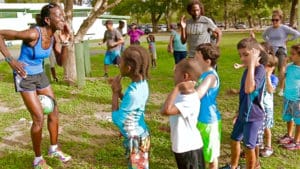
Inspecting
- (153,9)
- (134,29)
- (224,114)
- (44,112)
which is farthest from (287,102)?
(153,9)

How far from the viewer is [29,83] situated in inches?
151

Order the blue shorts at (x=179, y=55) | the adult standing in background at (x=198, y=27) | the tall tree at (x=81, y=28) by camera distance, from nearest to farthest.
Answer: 1. the adult standing in background at (x=198, y=27)
2. the tall tree at (x=81, y=28)
3. the blue shorts at (x=179, y=55)

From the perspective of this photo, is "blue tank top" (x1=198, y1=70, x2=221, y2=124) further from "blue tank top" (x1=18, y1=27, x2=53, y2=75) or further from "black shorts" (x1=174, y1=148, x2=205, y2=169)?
"blue tank top" (x1=18, y1=27, x2=53, y2=75)

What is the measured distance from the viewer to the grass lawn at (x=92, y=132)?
4172mm

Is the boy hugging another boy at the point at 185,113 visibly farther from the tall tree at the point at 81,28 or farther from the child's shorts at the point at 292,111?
the tall tree at the point at 81,28

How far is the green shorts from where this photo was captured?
11.1 feet

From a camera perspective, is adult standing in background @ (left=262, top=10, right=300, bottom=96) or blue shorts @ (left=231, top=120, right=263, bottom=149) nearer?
blue shorts @ (left=231, top=120, right=263, bottom=149)

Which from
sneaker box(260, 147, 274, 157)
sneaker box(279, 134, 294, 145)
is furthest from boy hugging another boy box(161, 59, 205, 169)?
sneaker box(279, 134, 294, 145)

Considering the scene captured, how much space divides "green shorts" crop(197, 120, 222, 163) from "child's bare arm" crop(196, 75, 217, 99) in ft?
1.32

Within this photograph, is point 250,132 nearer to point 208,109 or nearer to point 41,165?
point 208,109

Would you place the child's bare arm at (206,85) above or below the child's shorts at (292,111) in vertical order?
above

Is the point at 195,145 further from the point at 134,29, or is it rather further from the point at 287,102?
the point at 134,29

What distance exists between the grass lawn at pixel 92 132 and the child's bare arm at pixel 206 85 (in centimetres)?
122

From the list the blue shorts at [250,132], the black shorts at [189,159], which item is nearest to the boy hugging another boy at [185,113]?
the black shorts at [189,159]
